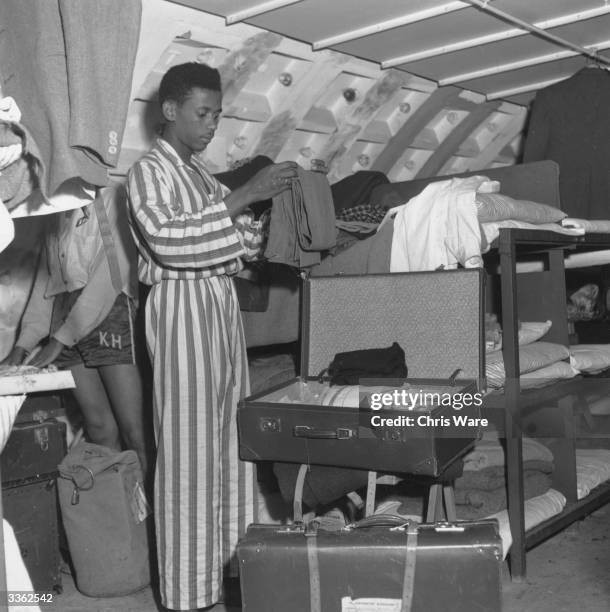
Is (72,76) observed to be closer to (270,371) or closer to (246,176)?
(246,176)

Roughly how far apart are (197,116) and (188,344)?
813mm

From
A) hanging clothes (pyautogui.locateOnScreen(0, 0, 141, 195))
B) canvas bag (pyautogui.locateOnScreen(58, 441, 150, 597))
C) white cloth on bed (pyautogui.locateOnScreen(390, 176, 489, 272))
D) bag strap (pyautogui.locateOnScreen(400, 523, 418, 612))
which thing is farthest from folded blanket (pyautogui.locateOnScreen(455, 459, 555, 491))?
hanging clothes (pyautogui.locateOnScreen(0, 0, 141, 195))

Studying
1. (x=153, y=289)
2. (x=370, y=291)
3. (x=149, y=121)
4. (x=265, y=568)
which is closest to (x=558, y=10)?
(x=370, y=291)

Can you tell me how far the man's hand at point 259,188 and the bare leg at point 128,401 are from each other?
1.06 m

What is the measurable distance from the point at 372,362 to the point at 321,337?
1.30ft

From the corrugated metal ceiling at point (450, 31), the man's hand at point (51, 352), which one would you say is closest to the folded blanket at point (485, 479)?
the man's hand at point (51, 352)

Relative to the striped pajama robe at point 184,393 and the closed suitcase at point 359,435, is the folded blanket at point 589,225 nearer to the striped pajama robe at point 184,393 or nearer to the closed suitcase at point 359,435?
the closed suitcase at point 359,435

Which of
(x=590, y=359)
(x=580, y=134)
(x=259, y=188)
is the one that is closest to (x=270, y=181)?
(x=259, y=188)

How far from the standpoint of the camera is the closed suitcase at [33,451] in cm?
353

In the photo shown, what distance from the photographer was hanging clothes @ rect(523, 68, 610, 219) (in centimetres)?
478

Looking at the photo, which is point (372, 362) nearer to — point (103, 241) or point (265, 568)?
point (265, 568)

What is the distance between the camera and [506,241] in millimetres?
3357

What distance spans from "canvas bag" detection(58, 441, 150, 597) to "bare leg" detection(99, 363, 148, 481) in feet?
0.81

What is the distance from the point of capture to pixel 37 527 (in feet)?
11.8
